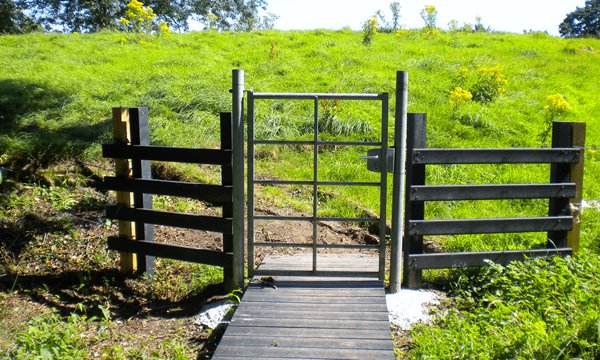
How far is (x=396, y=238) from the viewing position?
6016 mm

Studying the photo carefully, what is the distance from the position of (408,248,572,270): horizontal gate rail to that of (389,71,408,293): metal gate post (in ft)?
0.67

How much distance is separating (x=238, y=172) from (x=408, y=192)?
1.75 m

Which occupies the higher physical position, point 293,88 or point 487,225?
point 293,88

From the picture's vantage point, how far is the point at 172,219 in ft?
21.5

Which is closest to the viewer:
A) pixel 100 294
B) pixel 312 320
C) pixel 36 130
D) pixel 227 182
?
pixel 312 320

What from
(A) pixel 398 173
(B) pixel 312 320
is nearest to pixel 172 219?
(B) pixel 312 320

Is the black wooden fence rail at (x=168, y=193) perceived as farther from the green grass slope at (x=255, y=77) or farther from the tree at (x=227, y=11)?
the tree at (x=227, y=11)

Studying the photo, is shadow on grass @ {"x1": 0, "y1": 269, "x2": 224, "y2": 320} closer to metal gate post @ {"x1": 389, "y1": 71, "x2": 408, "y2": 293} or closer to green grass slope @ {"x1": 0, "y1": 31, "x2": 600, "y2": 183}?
metal gate post @ {"x1": 389, "y1": 71, "x2": 408, "y2": 293}

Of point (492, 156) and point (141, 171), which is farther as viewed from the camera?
point (141, 171)

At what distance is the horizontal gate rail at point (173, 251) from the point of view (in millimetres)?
6316

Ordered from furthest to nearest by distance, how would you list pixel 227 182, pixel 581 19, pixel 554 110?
pixel 581 19
pixel 554 110
pixel 227 182

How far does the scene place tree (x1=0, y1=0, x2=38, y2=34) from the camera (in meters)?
36.1

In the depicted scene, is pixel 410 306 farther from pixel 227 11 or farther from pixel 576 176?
pixel 227 11

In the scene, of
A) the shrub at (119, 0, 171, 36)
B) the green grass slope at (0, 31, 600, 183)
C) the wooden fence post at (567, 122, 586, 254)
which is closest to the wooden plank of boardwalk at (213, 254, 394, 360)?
the wooden fence post at (567, 122, 586, 254)
